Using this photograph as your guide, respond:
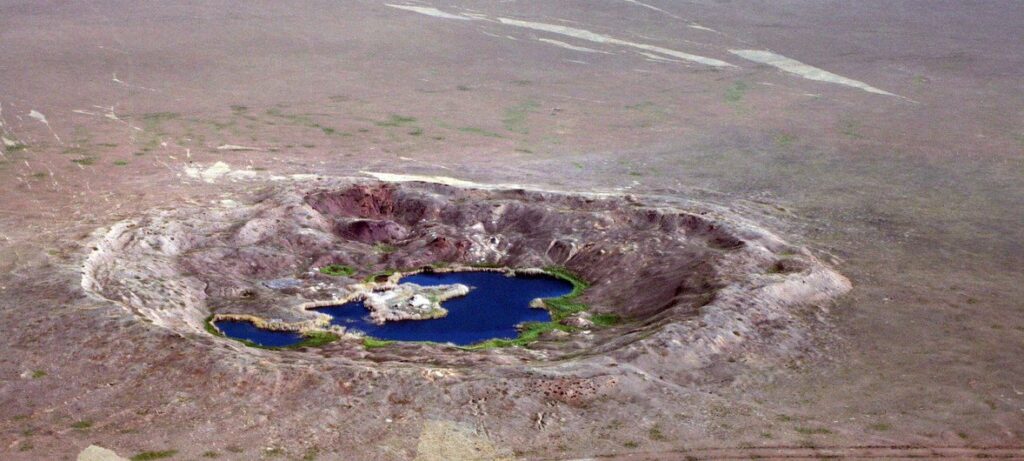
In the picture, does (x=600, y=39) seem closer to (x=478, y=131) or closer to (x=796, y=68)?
(x=796, y=68)

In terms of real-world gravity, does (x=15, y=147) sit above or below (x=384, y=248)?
below

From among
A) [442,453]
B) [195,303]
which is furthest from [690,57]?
[442,453]

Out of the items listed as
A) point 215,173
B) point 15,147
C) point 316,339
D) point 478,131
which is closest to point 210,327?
point 316,339

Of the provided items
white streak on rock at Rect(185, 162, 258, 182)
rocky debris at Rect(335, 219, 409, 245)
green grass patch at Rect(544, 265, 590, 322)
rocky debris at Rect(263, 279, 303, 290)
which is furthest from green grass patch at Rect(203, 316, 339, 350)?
white streak on rock at Rect(185, 162, 258, 182)

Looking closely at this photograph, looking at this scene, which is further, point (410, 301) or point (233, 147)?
point (233, 147)

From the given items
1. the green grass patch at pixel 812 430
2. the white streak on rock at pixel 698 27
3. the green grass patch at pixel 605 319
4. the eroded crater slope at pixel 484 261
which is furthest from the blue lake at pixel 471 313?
the white streak on rock at pixel 698 27

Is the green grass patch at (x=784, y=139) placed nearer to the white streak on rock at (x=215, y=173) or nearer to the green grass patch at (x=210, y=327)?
the white streak on rock at (x=215, y=173)
